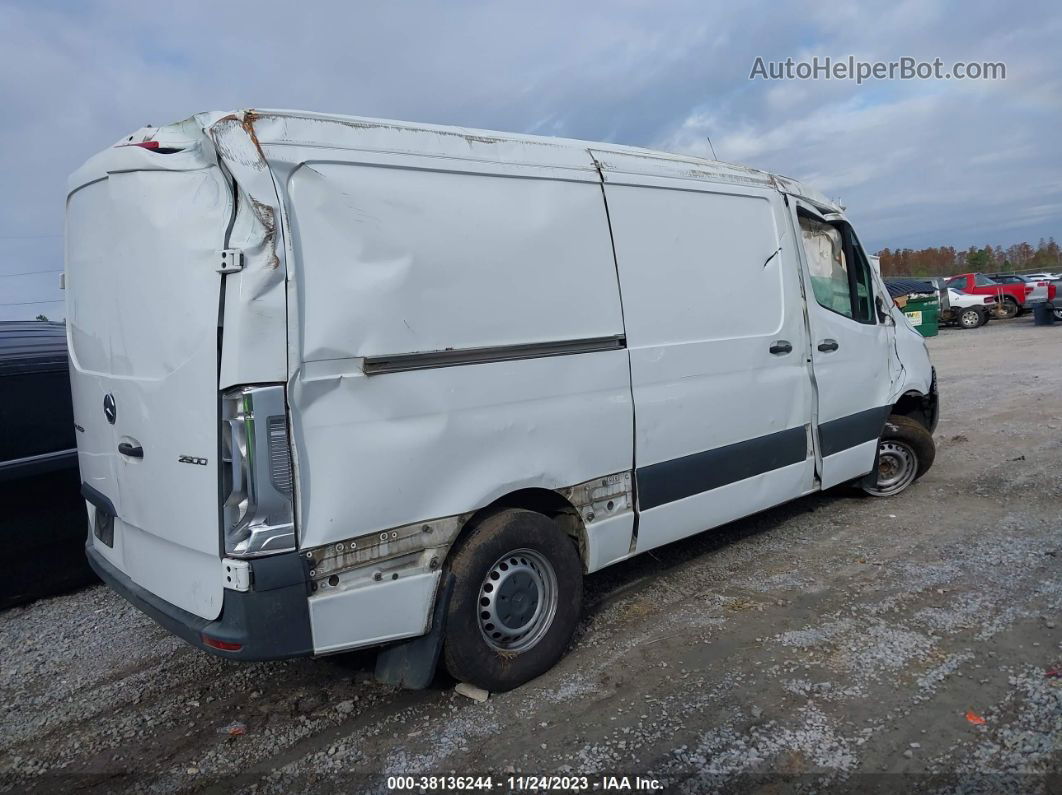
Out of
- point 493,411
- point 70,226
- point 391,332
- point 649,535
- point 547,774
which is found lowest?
point 547,774

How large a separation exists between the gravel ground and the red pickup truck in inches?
917

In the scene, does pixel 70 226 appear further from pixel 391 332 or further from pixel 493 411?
pixel 493 411

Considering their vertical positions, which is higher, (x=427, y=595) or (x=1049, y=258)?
(x=1049, y=258)

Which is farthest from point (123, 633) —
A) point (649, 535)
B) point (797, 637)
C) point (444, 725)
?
point (797, 637)

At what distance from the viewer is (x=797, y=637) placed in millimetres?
4000

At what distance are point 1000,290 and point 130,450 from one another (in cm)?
2861

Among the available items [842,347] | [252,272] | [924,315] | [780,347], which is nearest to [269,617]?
[252,272]

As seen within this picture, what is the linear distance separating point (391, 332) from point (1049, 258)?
6505 centimetres

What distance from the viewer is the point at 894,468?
21.4ft

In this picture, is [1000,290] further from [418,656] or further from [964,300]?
[418,656]

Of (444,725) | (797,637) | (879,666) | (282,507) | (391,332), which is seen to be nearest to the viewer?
(282,507)

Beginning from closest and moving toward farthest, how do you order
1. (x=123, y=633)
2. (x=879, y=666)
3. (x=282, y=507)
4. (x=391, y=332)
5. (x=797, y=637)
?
1. (x=282, y=507)
2. (x=391, y=332)
3. (x=879, y=666)
4. (x=797, y=637)
5. (x=123, y=633)

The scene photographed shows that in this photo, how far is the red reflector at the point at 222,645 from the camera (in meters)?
2.95

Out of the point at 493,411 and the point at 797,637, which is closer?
the point at 493,411
